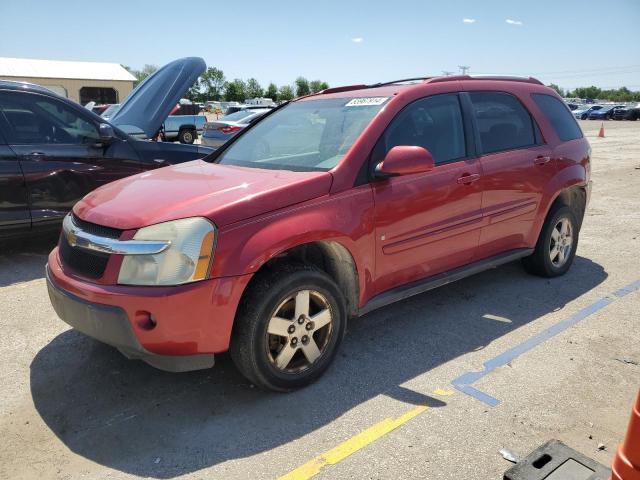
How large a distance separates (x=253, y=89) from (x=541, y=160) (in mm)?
96681

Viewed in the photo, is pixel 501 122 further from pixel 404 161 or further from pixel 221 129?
pixel 221 129

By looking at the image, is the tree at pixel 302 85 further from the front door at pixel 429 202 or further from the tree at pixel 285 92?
the front door at pixel 429 202

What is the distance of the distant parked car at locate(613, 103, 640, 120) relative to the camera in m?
46.4

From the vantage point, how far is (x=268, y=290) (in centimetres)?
287

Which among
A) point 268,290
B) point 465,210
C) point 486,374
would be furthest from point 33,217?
point 486,374

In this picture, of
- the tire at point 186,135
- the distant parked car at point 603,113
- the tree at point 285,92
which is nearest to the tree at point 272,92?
the tree at point 285,92

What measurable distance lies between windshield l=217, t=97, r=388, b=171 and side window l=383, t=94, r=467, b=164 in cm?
20

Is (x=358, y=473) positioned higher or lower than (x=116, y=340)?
lower

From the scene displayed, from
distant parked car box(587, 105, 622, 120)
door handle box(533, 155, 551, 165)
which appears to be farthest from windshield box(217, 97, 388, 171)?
distant parked car box(587, 105, 622, 120)

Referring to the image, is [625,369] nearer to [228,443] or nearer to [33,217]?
[228,443]

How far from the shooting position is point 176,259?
106 inches

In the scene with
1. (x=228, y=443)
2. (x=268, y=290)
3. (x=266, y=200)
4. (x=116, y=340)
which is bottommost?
(x=228, y=443)

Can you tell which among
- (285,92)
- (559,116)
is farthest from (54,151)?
(285,92)

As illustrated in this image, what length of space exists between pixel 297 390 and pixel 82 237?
150 centimetres
